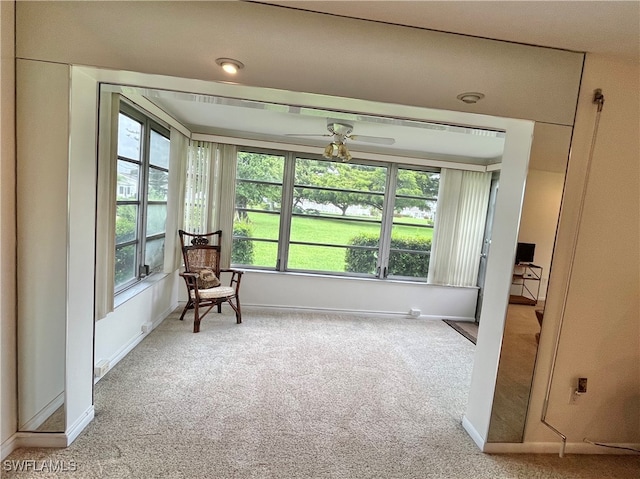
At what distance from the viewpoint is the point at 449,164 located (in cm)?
442

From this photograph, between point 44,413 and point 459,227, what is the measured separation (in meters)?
4.62

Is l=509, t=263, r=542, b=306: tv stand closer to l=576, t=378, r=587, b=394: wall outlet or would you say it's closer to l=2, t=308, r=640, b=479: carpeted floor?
l=576, t=378, r=587, b=394: wall outlet

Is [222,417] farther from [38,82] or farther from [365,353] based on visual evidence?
[38,82]

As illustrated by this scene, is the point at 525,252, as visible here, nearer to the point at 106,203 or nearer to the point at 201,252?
the point at 106,203

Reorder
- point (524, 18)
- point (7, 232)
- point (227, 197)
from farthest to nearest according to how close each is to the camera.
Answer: point (227, 197)
point (7, 232)
point (524, 18)

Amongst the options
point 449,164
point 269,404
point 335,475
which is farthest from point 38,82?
point 449,164

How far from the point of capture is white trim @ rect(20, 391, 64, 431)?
1778 millimetres

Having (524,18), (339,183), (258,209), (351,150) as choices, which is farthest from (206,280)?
(524,18)

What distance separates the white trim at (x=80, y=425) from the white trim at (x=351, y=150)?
3.03 meters

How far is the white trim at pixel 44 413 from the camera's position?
5.83 ft

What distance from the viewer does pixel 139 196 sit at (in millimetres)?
3207

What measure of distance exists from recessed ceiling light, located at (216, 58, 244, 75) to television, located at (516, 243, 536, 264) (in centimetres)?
187

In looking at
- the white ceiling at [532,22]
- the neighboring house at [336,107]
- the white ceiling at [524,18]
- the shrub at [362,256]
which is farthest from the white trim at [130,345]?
the white ceiling at [524,18]

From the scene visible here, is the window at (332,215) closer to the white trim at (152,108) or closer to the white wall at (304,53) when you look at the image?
the white trim at (152,108)
